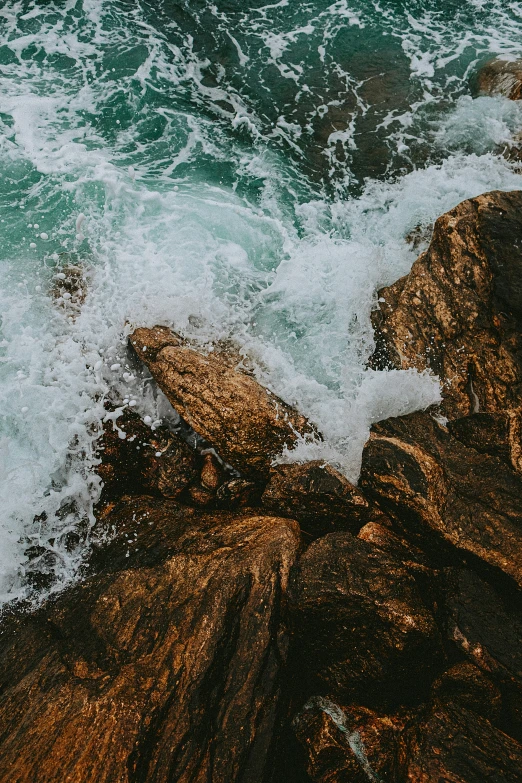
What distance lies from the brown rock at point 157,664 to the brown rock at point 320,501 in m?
0.36

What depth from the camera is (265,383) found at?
649 centimetres

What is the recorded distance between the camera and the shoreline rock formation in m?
3.58

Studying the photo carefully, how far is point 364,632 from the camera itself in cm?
399

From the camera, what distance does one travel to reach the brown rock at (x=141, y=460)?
231 inches

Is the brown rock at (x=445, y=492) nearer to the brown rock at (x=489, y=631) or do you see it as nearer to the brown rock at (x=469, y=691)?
the brown rock at (x=489, y=631)

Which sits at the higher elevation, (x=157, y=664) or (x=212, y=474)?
(x=157, y=664)

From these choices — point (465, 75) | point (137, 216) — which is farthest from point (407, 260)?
point (465, 75)

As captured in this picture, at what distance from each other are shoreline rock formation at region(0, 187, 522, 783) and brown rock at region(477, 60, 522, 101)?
601 cm

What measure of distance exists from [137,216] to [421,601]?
25.3 feet

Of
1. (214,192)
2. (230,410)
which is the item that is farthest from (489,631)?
(214,192)

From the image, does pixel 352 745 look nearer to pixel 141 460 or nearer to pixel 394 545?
pixel 394 545

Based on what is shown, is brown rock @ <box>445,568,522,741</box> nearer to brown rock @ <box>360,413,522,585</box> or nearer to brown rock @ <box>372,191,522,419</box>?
brown rock @ <box>360,413,522,585</box>

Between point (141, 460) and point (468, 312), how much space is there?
4.53m

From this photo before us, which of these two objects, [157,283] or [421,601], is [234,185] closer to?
[157,283]
